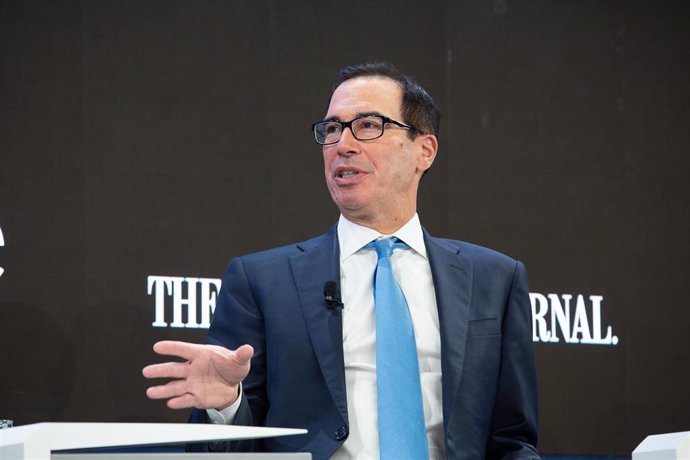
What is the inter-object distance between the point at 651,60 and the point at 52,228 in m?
2.19

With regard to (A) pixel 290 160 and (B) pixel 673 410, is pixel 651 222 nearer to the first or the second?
(B) pixel 673 410

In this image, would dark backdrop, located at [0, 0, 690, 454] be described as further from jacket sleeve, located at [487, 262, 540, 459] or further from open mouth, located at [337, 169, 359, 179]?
jacket sleeve, located at [487, 262, 540, 459]

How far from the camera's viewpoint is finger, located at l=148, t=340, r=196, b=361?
6.17 ft

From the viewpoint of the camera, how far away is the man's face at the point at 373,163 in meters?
2.74

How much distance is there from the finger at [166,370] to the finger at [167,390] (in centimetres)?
2

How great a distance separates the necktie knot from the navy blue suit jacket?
0.09 m

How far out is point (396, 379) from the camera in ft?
8.16

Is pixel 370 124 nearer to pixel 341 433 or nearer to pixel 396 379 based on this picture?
pixel 396 379

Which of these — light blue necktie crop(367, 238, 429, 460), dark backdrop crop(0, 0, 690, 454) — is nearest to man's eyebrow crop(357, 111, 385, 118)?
light blue necktie crop(367, 238, 429, 460)

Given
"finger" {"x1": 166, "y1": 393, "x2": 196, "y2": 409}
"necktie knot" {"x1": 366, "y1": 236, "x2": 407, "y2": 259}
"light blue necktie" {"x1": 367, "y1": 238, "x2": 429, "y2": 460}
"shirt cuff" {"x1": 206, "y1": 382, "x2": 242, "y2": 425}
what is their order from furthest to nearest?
"necktie knot" {"x1": 366, "y1": 236, "x2": 407, "y2": 259}, "light blue necktie" {"x1": 367, "y1": 238, "x2": 429, "y2": 460}, "shirt cuff" {"x1": 206, "y1": 382, "x2": 242, "y2": 425}, "finger" {"x1": 166, "y1": 393, "x2": 196, "y2": 409}

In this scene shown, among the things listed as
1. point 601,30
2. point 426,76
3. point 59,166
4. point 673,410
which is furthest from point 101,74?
point 673,410

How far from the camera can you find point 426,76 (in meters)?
3.67

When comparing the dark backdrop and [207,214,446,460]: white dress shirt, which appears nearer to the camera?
[207,214,446,460]: white dress shirt

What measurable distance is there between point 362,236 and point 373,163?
0.19 m
